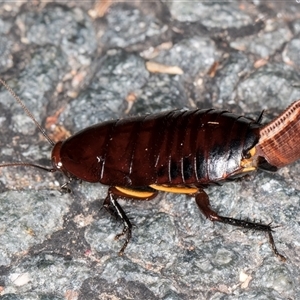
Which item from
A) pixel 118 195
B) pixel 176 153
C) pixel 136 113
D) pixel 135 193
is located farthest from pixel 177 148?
pixel 136 113

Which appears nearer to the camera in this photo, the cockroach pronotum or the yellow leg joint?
the cockroach pronotum

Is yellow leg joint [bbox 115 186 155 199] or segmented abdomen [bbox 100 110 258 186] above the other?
segmented abdomen [bbox 100 110 258 186]

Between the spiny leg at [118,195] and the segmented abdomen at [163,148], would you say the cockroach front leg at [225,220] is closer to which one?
the segmented abdomen at [163,148]

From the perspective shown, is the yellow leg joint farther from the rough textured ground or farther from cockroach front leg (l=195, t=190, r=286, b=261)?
cockroach front leg (l=195, t=190, r=286, b=261)

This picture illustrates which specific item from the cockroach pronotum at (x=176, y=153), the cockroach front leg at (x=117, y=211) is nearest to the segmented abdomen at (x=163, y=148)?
the cockroach pronotum at (x=176, y=153)

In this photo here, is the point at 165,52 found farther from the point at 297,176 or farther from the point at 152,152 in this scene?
the point at 297,176

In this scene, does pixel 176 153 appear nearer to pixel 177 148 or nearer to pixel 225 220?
pixel 177 148

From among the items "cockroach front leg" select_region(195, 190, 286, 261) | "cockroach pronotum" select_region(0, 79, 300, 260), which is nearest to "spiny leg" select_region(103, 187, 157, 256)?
"cockroach pronotum" select_region(0, 79, 300, 260)
